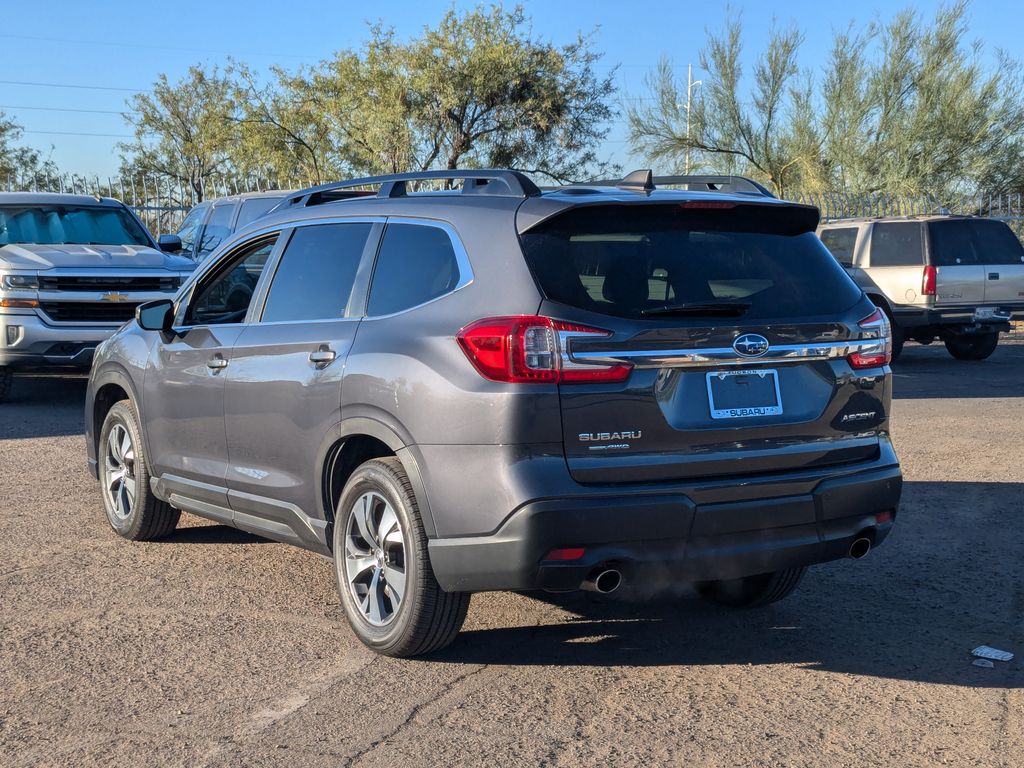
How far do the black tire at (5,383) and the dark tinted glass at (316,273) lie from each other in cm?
Result: 782

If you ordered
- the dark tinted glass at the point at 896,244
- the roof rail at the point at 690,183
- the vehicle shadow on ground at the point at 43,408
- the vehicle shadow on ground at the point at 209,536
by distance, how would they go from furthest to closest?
1. the dark tinted glass at the point at 896,244
2. the vehicle shadow on ground at the point at 43,408
3. the vehicle shadow on ground at the point at 209,536
4. the roof rail at the point at 690,183

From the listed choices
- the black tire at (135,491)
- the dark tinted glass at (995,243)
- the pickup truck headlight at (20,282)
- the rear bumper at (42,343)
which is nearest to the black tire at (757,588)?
the black tire at (135,491)

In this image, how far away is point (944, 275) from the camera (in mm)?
16875

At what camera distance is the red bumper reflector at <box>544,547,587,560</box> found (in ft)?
14.2

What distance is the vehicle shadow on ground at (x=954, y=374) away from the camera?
553 inches

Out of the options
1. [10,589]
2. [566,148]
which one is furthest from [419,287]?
[566,148]

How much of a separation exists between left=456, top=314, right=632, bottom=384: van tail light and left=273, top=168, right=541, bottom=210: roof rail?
657mm

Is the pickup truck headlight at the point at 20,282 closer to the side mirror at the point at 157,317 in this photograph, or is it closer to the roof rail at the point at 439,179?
the side mirror at the point at 157,317

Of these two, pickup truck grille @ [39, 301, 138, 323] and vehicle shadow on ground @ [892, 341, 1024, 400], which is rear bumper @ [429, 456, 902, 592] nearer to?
pickup truck grille @ [39, 301, 138, 323]

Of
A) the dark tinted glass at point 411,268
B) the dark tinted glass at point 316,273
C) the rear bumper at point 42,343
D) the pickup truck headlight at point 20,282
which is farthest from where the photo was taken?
the pickup truck headlight at point 20,282

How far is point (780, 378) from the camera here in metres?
4.70

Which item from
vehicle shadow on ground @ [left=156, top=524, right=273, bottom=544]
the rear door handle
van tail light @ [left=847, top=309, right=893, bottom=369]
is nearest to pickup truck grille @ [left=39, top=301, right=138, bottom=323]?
vehicle shadow on ground @ [left=156, top=524, right=273, bottom=544]

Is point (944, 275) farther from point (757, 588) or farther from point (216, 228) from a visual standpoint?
point (757, 588)

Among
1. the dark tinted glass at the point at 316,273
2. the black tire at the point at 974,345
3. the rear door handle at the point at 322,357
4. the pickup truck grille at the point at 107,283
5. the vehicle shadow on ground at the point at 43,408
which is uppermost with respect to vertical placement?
the dark tinted glass at the point at 316,273
